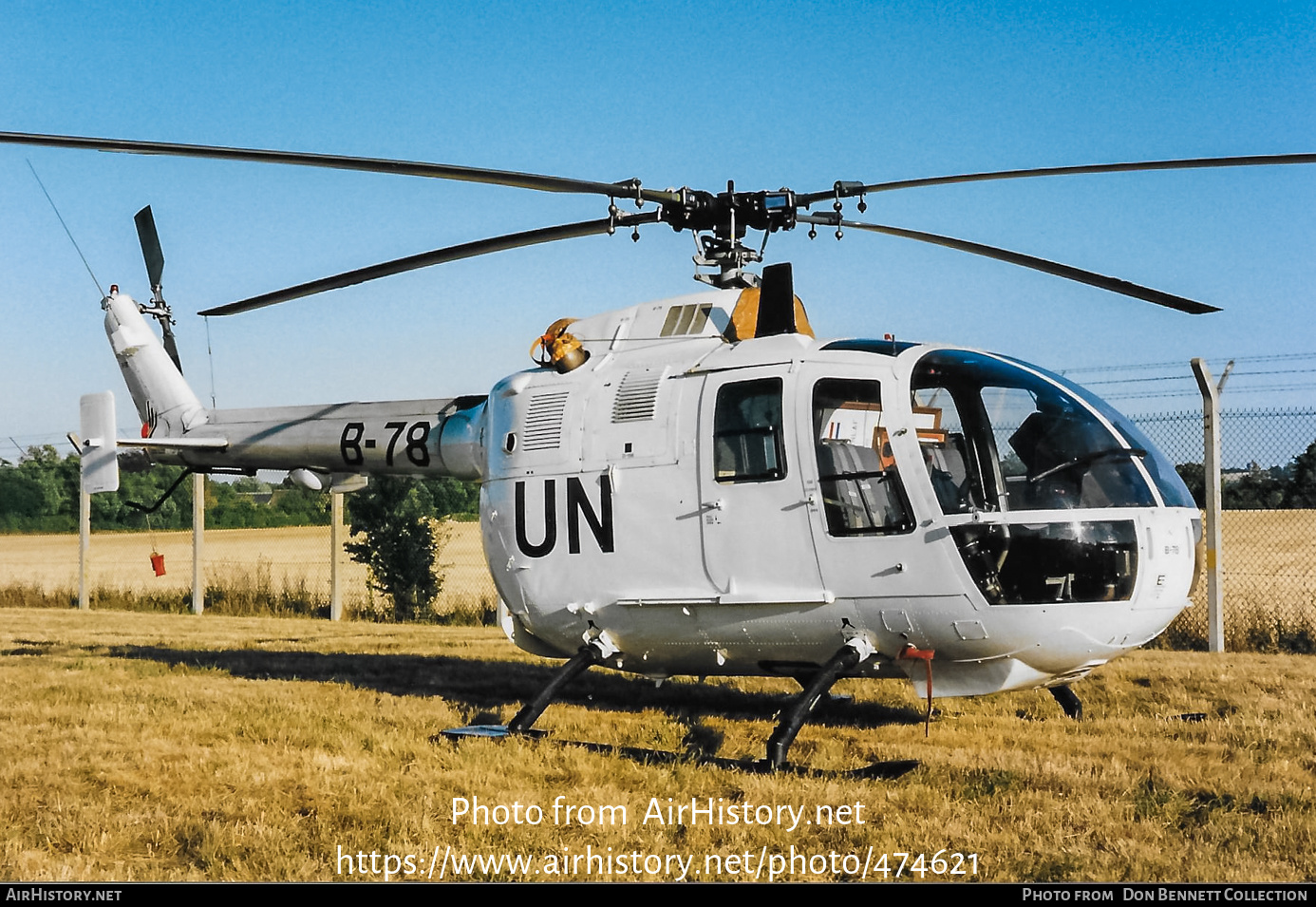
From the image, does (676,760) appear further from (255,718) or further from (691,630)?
(255,718)

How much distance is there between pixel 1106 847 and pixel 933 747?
6.36 feet

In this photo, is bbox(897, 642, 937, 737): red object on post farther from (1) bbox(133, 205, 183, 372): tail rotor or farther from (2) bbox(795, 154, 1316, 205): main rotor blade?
(1) bbox(133, 205, 183, 372): tail rotor

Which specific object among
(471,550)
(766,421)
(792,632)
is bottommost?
(471,550)

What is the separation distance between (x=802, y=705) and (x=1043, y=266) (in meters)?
3.07

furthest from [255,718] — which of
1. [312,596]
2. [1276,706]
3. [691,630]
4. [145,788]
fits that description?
[312,596]

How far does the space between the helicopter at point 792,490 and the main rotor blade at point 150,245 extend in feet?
11.5

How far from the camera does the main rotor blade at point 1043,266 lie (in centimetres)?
645

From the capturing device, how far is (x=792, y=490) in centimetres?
627

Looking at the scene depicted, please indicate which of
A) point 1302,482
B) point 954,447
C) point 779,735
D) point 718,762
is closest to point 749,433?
point 954,447

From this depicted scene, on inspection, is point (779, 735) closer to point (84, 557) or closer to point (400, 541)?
point (400, 541)

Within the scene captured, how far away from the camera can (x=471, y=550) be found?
2573cm

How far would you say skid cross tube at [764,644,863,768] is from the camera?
5836 mm

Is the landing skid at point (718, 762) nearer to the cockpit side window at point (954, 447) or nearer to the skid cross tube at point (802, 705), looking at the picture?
the skid cross tube at point (802, 705)

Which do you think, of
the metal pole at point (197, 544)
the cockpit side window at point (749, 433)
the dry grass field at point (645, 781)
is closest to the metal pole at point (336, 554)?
the metal pole at point (197, 544)
